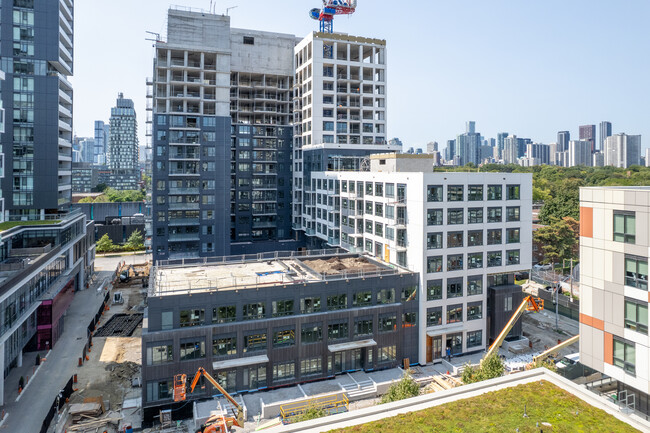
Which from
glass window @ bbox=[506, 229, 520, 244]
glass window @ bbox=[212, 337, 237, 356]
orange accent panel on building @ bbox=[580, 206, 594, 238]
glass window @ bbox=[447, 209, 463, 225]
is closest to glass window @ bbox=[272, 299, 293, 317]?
glass window @ bbox=[212, 337, 237, 356]

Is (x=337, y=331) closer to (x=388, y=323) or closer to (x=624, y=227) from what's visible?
(x=388, y=323)

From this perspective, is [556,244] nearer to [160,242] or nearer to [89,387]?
[160,242]

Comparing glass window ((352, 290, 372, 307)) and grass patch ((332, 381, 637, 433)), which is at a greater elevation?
glass window ((352, 290, 372, 307))

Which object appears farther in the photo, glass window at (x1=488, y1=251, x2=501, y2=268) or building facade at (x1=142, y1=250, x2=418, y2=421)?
glass window at (x1=488, y1=251, x2=501, y2=268)

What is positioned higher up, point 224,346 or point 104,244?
point 104,244

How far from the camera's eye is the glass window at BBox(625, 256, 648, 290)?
2853 cm

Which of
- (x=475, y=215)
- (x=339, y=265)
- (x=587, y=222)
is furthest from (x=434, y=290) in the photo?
(x=587, y=222)

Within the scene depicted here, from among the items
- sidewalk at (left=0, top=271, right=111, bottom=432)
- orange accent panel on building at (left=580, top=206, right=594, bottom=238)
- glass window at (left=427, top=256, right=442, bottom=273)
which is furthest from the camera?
glass window at (left=427, top=256, right=442, bottom=273)

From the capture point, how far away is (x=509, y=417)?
28.3m

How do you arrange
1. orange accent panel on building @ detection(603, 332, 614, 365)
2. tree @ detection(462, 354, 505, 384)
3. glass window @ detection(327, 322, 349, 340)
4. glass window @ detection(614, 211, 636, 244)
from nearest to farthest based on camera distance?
glass window @ detection(614, 211, 636, 244), orange accent panel on building @ detection(603, 332, 614, 365), tree @ detection(462, 354, 505, 384), glass window @ detection(327, 322, 349, 340)

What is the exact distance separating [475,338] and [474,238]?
12.4 meters

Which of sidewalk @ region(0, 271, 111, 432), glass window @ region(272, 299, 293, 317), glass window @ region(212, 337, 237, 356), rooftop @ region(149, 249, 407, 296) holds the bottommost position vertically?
sidewalk @ region(0, 271, 111, 432)

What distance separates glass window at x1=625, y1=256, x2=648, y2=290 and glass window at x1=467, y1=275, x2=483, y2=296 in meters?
24.0

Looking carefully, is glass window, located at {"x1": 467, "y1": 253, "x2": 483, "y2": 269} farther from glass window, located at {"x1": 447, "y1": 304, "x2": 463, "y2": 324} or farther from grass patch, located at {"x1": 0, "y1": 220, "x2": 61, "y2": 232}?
grass patch, located at {"x1": 0, "y1": 220, "x2": 61, "y2": 232}
